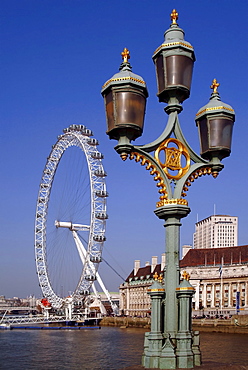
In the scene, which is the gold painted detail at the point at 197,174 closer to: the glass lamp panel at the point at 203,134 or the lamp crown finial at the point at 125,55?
the glass lamp panel at the point at 203,134

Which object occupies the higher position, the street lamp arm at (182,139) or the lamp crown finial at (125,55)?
the lamp crown finial at (125,55)

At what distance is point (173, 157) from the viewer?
7.83 metres

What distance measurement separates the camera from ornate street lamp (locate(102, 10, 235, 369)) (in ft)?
23.4

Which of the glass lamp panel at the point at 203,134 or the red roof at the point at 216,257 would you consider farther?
the red roof at the point at 216,257

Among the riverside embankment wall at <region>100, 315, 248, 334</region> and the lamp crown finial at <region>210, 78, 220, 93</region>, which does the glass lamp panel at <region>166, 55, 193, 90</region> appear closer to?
the lamp crown finial at <region>210, 78, 220, 93</region>

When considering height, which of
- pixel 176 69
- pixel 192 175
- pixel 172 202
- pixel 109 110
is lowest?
pixel 172 202

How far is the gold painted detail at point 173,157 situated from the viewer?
7705 mm

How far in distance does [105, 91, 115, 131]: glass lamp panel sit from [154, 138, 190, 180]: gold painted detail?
73 centimetres

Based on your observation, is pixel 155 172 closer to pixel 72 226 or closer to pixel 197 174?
pixel 197 174

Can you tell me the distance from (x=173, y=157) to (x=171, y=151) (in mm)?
92

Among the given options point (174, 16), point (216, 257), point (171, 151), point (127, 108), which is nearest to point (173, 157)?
point (171, 151)

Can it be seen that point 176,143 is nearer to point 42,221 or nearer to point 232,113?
point 232,113

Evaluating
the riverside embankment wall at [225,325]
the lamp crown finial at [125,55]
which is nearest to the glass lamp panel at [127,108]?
the lamp crown finial at [125,55]

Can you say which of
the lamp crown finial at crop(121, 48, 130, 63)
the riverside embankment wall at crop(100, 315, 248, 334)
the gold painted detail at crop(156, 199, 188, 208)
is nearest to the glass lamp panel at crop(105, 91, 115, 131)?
the lamp crown finial at crop(121, 48, 130, 63)
